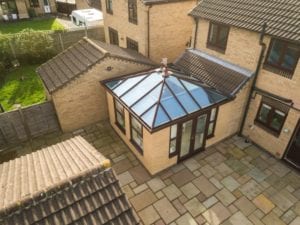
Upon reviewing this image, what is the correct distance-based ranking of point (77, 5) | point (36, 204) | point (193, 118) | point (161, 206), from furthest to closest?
point (77, 5)
point (193, 118)
point (161, 206)
point (36, 204)

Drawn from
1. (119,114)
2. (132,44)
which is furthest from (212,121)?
(132,44)

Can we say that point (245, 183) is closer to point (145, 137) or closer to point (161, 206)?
point (161, 206)

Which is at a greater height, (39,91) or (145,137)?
(145,137)

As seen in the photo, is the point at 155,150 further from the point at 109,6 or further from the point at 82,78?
the point at 109,6

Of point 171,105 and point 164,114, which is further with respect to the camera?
point 171,105

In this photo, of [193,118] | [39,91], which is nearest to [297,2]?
A: [193,118]

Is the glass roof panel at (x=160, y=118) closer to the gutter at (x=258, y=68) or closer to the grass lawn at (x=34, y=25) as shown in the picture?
the gutter at (x=258, y=68)

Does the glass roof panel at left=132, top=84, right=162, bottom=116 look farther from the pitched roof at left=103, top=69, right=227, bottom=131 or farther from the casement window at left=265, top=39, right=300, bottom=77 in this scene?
the casement window at left=265, top=39, right=300, bottom=77
